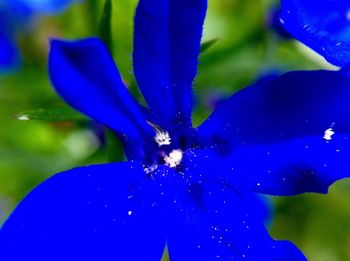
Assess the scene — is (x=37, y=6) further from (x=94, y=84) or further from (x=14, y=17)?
(x=94, y=84)

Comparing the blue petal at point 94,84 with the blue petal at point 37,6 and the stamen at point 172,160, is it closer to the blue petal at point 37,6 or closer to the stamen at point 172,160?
the stamen at point 172,160

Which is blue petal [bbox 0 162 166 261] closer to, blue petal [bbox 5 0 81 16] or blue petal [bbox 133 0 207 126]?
blue petal [bbox 133 0 207 126]

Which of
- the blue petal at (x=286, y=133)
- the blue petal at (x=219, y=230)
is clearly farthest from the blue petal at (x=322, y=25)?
the blue petal at (x=219, y=230)

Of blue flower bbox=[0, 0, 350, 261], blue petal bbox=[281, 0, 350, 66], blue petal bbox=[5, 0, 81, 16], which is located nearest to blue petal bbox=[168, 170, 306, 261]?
blue flower bbox=[0, 0, 350, 261]

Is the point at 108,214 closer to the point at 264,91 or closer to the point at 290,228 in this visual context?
the point at 264,91

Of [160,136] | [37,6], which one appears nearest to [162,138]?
[160,136]

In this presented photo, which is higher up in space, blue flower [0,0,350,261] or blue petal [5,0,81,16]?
blue flower [0,0,350,261]

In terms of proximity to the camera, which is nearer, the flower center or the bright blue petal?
the flower center

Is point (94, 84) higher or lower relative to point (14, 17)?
higher
